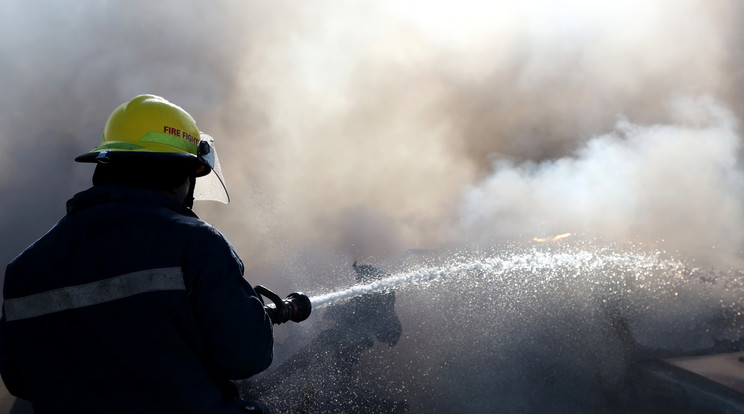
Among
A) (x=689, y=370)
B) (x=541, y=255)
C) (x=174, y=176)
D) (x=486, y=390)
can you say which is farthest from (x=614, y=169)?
(x=174, y=176)

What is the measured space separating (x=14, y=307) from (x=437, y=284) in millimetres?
3816

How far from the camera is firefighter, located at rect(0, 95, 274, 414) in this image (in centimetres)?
105

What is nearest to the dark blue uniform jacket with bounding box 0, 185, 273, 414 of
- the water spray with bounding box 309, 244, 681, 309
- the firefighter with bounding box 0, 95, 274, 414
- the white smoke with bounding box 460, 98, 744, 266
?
the firefighter with bounding box 0, 95, 274, 414

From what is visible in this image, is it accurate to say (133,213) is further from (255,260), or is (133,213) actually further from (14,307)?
(255,260)

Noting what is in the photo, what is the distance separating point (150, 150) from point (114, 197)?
216 millimetres

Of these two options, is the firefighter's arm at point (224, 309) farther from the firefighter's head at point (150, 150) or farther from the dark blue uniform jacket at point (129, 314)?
the firefighter's head at point (150, 150)

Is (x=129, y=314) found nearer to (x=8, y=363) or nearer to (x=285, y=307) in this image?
(x=8, y=363)

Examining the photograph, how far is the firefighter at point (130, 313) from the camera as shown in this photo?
3.43 feet

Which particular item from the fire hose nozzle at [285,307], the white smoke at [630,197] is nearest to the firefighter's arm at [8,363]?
the fire hose nozzle at [285,307]

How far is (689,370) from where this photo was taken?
3031 millimetres

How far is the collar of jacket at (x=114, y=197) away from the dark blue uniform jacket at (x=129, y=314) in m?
0.03

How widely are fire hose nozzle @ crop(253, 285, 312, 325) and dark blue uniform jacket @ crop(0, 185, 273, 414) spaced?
0.47m

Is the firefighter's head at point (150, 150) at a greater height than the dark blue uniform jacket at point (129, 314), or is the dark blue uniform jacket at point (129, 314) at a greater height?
the firefighter's head at point (150, 150)

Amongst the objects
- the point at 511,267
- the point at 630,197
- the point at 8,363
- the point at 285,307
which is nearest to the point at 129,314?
the point at 8,363
